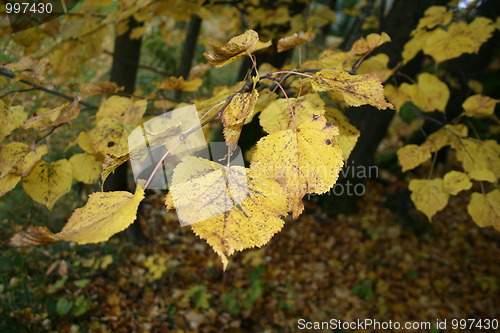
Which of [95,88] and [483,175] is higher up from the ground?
[95,88]

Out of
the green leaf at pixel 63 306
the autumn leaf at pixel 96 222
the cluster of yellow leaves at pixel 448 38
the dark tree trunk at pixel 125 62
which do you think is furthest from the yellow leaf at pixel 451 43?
the green leaf at pixel 63 306

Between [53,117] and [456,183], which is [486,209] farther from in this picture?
[53,117]

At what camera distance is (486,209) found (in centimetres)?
121

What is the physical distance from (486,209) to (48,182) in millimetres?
1572

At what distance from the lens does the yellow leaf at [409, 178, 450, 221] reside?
51.9 inches

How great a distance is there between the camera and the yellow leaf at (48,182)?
959mm

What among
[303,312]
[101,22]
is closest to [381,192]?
[303,312]

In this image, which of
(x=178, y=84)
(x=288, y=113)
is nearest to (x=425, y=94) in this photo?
(x=288, y=113)

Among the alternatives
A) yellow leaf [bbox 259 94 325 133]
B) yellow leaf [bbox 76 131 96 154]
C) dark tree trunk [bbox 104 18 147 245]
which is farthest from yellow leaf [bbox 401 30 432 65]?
dark tree trunk [bbox 104 18 147 245]

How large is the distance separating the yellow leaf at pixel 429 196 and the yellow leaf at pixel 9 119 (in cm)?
147

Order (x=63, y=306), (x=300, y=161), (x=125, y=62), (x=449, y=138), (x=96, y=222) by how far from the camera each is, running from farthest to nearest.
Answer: (x=125, y=62) < (x=63, y=306) < (x=449, y=138) < (x=300, y=161) < (x=96, y=222)

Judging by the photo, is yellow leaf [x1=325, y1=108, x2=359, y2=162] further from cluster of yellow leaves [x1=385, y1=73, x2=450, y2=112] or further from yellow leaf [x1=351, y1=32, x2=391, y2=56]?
cluster of yellow leaves [x1=385, y1=73, x2=450, y2=112]

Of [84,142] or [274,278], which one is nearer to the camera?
[84,142]

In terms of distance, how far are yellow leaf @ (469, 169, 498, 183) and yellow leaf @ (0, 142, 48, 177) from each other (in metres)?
1.49
